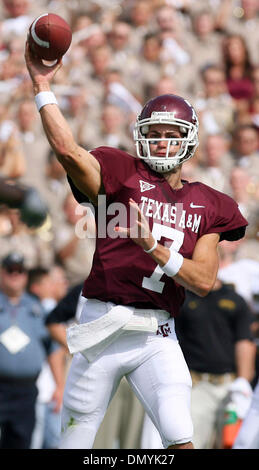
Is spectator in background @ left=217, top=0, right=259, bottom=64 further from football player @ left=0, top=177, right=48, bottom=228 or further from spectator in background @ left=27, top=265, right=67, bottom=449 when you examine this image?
football player @ left=0, top=177, right=48, bottom=228

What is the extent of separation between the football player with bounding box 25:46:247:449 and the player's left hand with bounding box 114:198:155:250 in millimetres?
73

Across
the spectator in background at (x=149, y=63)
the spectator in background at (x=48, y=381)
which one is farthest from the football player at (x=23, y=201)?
the spectator in background at (x=149, y=63)

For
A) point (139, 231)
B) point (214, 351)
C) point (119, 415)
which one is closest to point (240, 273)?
point (214, 351)

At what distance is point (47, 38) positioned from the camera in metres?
3.87

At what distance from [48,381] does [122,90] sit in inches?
142

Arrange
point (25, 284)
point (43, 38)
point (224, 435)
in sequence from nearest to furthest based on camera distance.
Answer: point (43, 38) < point (224, 435) < point (25, 284)

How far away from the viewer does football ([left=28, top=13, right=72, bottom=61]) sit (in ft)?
12.7

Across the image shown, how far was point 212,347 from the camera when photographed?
6.59 m

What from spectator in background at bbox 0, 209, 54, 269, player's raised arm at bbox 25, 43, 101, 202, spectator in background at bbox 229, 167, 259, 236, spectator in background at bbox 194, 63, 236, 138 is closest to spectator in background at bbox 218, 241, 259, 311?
spectator in background at bbox 229, 167, 259, 236

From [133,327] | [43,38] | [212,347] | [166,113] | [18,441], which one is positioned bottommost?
[18,441]

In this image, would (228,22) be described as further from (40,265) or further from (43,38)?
(43,38)

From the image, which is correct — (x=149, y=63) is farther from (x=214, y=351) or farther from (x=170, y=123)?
(x=170, y=123)
